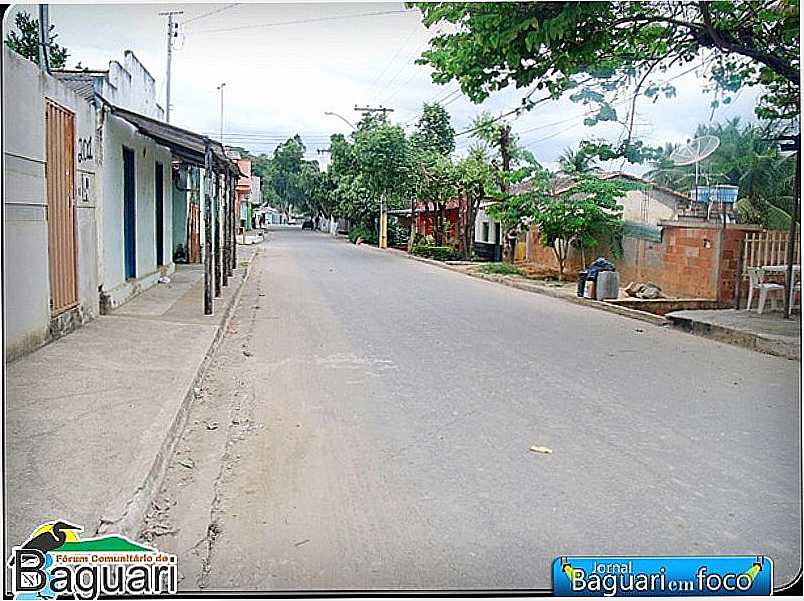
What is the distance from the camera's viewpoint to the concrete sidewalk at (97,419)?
15.5ft

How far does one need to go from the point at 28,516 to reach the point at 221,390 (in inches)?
158

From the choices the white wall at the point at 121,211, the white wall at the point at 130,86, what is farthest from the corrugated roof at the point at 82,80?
Result: the white wall at the point at 121,211

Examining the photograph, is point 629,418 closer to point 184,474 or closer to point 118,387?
point 184,474

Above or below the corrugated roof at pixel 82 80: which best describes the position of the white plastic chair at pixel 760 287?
below

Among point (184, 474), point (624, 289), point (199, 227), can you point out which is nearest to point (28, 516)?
point (184, 474)

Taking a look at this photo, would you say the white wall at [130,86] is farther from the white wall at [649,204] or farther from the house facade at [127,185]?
the white wall at [649,204]

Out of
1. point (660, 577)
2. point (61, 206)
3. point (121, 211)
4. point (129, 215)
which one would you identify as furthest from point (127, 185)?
point (660, 577)

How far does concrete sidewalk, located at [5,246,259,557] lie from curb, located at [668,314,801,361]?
678cm

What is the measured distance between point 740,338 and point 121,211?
937 cm

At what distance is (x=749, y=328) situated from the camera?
12.2 meters

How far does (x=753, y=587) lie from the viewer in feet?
12.8

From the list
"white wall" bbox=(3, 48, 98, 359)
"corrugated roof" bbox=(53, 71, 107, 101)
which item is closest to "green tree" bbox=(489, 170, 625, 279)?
"corrugated roof" bbox=(53, 71, 107, 101)

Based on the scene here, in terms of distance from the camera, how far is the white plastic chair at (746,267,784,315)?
14.2 meters

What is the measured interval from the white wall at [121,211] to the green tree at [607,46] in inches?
203
